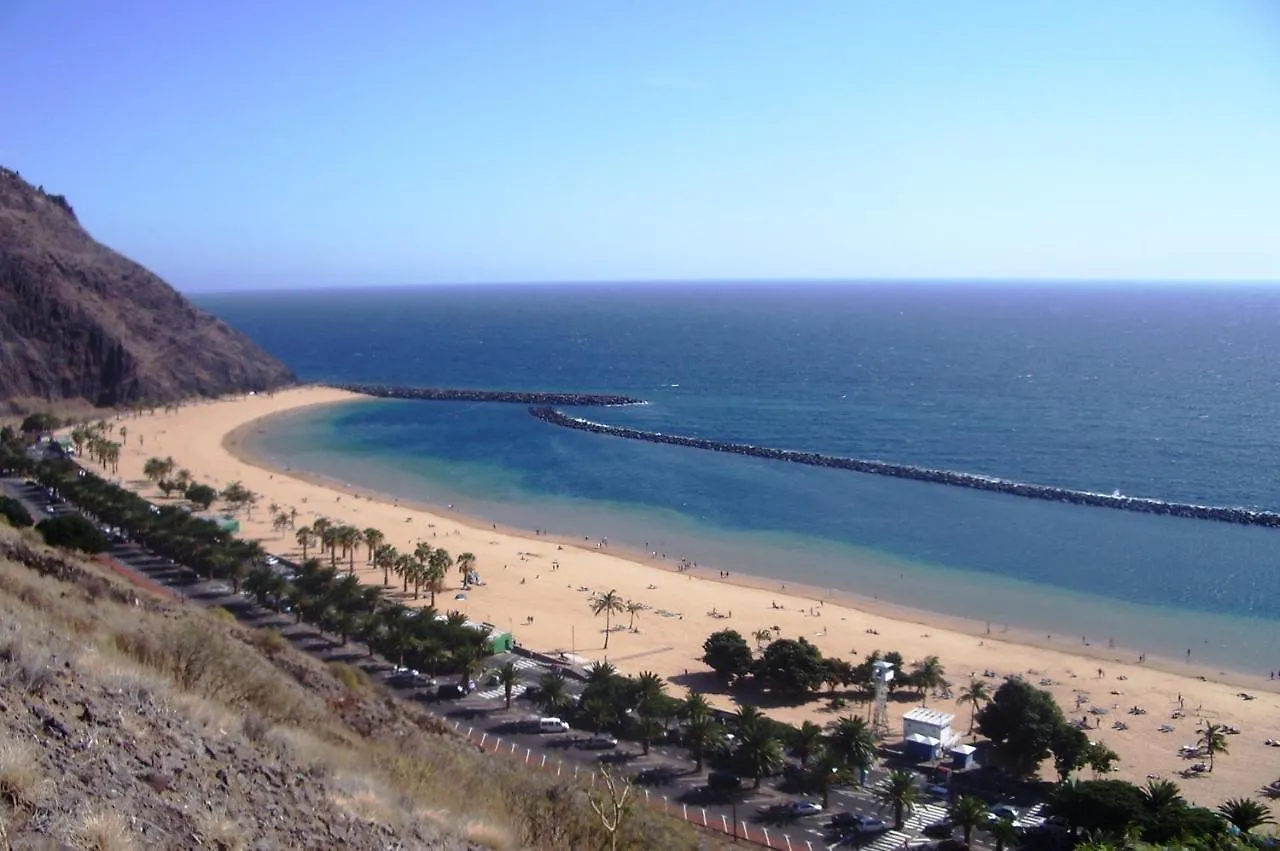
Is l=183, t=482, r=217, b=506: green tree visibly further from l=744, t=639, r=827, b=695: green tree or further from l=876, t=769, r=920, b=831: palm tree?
l=876, t=769, r=920, b=831: palm tree

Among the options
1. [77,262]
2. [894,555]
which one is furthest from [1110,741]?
[77,262]

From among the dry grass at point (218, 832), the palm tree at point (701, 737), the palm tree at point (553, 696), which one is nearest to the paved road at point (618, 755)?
the palm tree at point (701, 737)

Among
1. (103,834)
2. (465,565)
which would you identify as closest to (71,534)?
(465,565)

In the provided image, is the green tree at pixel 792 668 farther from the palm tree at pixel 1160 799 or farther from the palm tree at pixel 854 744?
the palm tree at pixel 1160 799

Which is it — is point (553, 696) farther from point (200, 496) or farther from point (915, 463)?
point (915, 463)

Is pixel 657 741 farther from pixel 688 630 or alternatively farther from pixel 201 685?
pixel 201 685

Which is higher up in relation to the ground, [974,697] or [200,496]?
[200,496]
